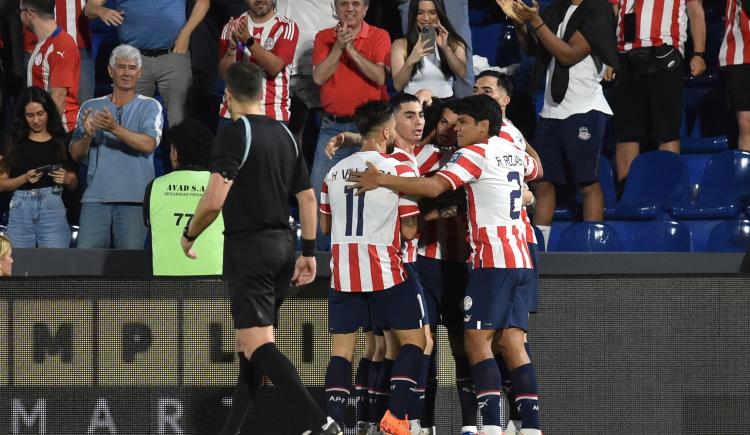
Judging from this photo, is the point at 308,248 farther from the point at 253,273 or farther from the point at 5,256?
the point at 5,256

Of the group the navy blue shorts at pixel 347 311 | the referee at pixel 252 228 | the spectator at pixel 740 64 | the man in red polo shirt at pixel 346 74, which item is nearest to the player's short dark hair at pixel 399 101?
the referee at pixel 252 228

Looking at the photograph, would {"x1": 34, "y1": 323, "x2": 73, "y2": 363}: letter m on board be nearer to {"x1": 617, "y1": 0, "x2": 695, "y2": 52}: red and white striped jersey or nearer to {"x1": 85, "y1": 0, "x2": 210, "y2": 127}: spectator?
{"x1": 85, "y1": 0, "x2": 210, "y2": 127}: spectator

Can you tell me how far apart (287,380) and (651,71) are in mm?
5050

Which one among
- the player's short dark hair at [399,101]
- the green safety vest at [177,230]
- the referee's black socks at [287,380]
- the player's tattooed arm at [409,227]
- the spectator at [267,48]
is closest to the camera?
the referee's black socks at [287,380]

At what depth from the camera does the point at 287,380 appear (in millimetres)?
6832

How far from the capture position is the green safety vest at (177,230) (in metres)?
8.47

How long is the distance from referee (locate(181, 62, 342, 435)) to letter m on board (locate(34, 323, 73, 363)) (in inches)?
50.0

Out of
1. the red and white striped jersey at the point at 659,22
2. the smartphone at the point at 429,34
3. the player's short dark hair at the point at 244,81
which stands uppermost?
the red and white striped jersey at the point at 659,22

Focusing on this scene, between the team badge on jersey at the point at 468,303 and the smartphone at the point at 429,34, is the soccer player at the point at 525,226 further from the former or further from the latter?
the smartphone at the point at 429,34

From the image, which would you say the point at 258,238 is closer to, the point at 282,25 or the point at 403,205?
the point at 403,205

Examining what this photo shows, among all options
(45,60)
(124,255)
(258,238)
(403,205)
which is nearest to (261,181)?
(258,238)

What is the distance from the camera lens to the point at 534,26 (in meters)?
10.1

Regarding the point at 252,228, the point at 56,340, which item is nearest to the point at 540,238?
the point at 252,228

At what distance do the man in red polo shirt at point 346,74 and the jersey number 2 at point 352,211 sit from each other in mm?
2300
